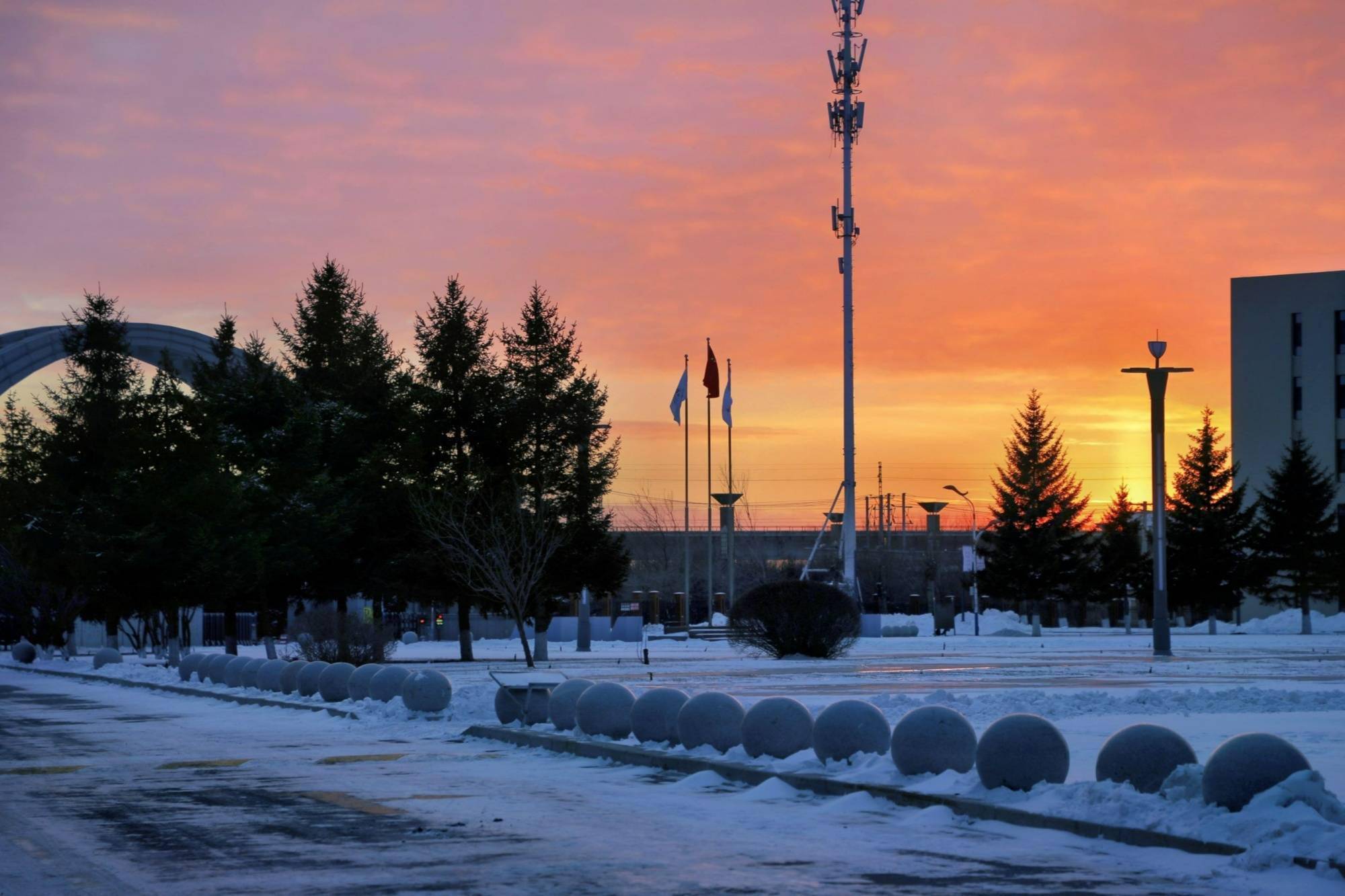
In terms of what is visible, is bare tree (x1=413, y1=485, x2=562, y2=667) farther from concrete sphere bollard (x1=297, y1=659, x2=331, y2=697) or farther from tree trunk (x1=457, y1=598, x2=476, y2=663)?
concrete sphere bollard (x1=297, y1=659, x2=331, y2=697)

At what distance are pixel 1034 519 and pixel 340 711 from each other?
67492mm

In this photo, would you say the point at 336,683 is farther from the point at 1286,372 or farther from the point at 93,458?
the point at 1286,372

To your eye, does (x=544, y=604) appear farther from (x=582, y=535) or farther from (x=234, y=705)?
(x=234, y=705)

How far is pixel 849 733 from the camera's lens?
47.2 ft

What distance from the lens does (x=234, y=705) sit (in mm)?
28016

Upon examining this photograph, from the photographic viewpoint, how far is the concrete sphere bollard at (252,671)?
31.5 metres

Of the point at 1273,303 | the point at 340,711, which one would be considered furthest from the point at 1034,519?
the point at 340,711

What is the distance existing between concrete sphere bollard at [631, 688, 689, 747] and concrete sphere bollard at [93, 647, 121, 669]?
30.8 metres

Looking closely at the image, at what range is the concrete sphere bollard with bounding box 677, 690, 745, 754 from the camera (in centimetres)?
1616

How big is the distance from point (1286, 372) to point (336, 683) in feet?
253

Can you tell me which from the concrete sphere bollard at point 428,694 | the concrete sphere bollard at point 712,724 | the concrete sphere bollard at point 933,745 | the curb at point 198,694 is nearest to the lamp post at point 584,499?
the curb at point 198,694

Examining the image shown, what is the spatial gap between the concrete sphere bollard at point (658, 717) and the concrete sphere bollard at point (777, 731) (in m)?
1.62

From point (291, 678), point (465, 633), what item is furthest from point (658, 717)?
point (465, 633)

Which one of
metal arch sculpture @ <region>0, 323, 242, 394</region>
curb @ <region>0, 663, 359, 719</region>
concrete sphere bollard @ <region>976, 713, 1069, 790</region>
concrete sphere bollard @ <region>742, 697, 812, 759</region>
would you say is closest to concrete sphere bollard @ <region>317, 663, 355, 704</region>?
curb @ <region>0, 663, 359, 719</region>
